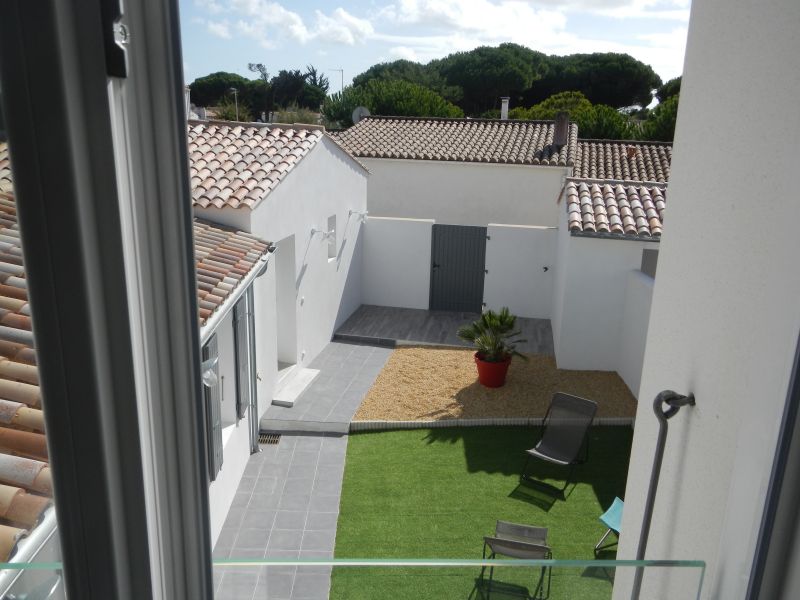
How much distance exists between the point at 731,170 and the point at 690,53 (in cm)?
66

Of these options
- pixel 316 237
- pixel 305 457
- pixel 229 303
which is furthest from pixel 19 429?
pixel 316 237

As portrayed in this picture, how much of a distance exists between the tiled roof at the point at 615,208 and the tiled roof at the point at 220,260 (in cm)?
540

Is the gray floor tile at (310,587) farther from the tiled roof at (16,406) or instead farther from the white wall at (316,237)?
the white wall at (316,237)

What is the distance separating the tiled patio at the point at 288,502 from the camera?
647cm

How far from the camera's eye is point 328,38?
5.98ft

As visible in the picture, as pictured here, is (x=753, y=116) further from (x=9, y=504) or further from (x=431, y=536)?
(x=431, y=536)

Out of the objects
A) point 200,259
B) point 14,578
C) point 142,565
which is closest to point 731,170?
point 142,565

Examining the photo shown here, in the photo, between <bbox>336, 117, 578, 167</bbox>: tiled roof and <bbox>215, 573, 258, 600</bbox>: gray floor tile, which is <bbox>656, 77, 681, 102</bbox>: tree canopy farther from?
<bbox>215, 573, 258, 600</bbox>: gray floor tile

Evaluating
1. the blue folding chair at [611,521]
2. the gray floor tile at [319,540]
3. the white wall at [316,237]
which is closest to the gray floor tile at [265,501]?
the gray floor tile at [319,540]

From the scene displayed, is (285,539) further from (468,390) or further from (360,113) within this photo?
(360,113)

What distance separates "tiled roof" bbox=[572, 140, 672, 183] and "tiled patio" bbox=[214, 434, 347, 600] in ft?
43.0

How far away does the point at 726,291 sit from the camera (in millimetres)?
1984

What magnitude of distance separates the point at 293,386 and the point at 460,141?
40.8ft

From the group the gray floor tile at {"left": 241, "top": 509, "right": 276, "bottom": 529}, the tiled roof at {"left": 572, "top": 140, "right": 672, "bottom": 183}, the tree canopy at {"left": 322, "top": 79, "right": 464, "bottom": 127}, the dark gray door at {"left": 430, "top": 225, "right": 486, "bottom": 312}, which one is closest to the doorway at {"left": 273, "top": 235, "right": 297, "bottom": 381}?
the gray floor tile at {"left": 241, "top": 509, "right": 276, "bottom": 529}
